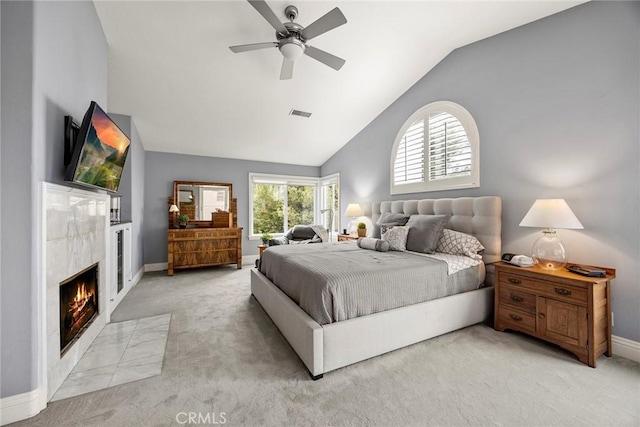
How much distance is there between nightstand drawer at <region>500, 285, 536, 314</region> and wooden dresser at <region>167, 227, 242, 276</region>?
451cm

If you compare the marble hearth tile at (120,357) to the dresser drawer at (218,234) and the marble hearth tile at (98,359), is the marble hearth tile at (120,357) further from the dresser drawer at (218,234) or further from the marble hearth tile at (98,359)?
the dresser drawer at (218,234)

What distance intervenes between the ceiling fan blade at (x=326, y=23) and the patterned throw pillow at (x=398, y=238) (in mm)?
2292

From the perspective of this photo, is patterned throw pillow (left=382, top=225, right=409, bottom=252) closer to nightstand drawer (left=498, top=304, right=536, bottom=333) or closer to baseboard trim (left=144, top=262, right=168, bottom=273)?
nightstand drawer (left=498, top=304, right=536, bottom=333)

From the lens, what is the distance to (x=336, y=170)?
618cm

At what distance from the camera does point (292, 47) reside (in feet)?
7.83

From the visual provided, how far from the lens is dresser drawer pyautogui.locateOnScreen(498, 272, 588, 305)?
2.04 m

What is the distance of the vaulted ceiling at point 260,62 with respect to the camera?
259cm

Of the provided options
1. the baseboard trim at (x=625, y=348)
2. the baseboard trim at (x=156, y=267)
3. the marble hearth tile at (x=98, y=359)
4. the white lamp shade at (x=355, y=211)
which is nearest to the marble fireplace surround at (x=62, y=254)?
the marble hearth tile at (x=98, y=359)

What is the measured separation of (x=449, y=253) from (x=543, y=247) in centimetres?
85

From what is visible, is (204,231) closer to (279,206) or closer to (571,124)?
(279,206)

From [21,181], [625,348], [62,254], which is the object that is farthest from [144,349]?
[625,348]

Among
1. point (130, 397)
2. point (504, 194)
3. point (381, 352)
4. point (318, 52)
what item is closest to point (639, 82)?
point (504, 194)

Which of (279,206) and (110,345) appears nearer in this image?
(110,345)

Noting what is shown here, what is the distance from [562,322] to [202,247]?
5.27 m
